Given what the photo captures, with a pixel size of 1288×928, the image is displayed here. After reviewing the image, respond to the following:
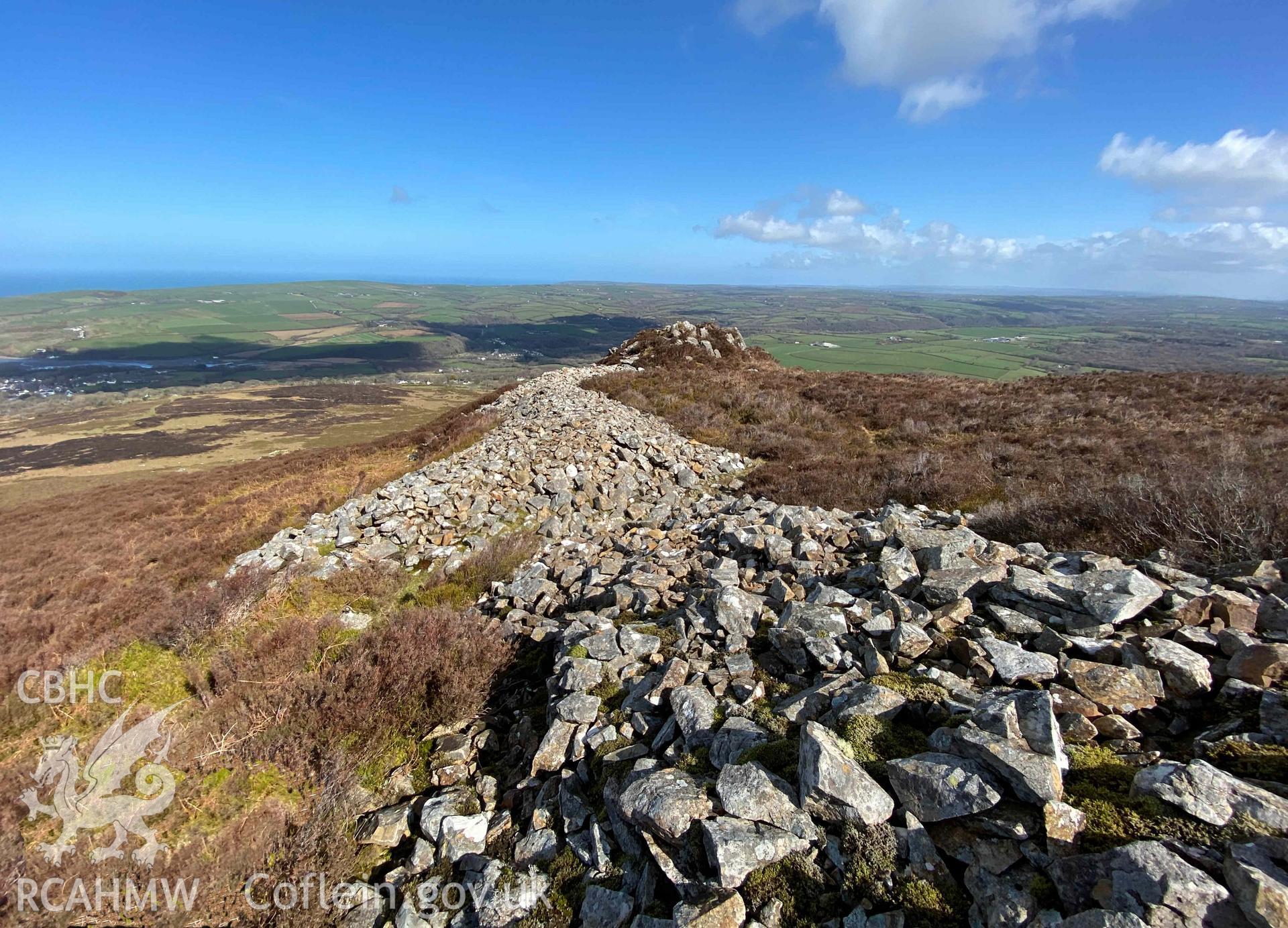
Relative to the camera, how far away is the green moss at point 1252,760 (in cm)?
312

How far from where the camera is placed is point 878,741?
388 centimetres

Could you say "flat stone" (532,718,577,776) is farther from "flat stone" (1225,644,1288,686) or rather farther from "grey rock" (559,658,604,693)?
"flat stone" (1225,644,1288,686)

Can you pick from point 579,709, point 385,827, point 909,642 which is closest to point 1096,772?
point 909,642

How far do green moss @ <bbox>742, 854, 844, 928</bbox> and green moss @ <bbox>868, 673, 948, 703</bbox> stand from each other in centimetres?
169

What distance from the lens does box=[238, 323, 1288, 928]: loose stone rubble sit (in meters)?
2.88

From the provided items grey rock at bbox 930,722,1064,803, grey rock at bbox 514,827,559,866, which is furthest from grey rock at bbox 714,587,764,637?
grey rock at bbox 514,827,559,866

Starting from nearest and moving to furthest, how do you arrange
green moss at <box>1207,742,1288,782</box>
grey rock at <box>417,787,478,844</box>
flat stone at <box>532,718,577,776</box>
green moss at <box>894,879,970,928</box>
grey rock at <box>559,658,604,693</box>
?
green moss at <box>894,879,970,928</box>
green moss at <box>1207,742,1288,782</box>
grey rock at <box>417,787,478,844</box>
flat stone at <box>532,718,577,776</box>
grey rock at <box>559,658,604,693</box>

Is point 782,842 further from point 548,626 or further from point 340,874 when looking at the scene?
point 548,626

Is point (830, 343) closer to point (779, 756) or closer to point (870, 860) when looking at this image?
point (779, 756)

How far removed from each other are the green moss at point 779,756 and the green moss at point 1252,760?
2.58 m

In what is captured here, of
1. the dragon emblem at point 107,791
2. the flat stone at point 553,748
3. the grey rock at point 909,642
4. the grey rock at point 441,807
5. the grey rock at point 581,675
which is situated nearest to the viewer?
the dragon emblem at point 107,791

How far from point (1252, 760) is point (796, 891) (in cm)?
292

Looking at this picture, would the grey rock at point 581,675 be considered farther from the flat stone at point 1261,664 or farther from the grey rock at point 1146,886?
the flat stone at point 1261,664

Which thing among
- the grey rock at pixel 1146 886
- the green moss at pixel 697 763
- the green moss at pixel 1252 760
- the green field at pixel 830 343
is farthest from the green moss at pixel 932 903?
the green field at pixel 830 343
